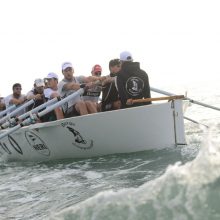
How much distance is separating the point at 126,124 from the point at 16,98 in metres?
4.51

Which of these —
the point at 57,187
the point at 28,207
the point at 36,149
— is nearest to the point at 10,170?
the point at 36,149

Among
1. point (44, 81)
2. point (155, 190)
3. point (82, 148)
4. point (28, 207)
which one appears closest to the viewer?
point (155, 190)

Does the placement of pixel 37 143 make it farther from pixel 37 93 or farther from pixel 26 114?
pixel 37 93

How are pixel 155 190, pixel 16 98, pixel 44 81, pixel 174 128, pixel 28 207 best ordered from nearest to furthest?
pixel 155 190, pixel 28 207, pixel 174 128, pixel 44 81, pixel 16 98

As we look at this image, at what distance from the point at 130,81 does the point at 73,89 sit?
1.45 metres

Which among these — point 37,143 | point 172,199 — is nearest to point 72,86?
point 37,143

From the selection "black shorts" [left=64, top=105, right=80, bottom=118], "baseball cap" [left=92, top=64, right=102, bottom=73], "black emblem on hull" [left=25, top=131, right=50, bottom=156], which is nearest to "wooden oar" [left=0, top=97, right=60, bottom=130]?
"black shorts" [left=64, top=105, right=80, bottom=118]

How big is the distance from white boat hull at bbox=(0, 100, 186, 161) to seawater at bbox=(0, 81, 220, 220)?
0.17 m

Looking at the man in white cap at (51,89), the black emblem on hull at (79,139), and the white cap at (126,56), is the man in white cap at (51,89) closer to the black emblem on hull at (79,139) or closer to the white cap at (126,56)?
the black emblem on hull at (79,139)

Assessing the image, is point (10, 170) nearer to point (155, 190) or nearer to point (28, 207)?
point (28, 207)

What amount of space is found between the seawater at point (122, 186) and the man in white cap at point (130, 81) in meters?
0.97

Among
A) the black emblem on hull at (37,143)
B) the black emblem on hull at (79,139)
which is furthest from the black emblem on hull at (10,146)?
the black emblem on hull at (79,139)

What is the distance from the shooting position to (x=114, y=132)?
284 inches

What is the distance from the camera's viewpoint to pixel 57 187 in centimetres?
561
